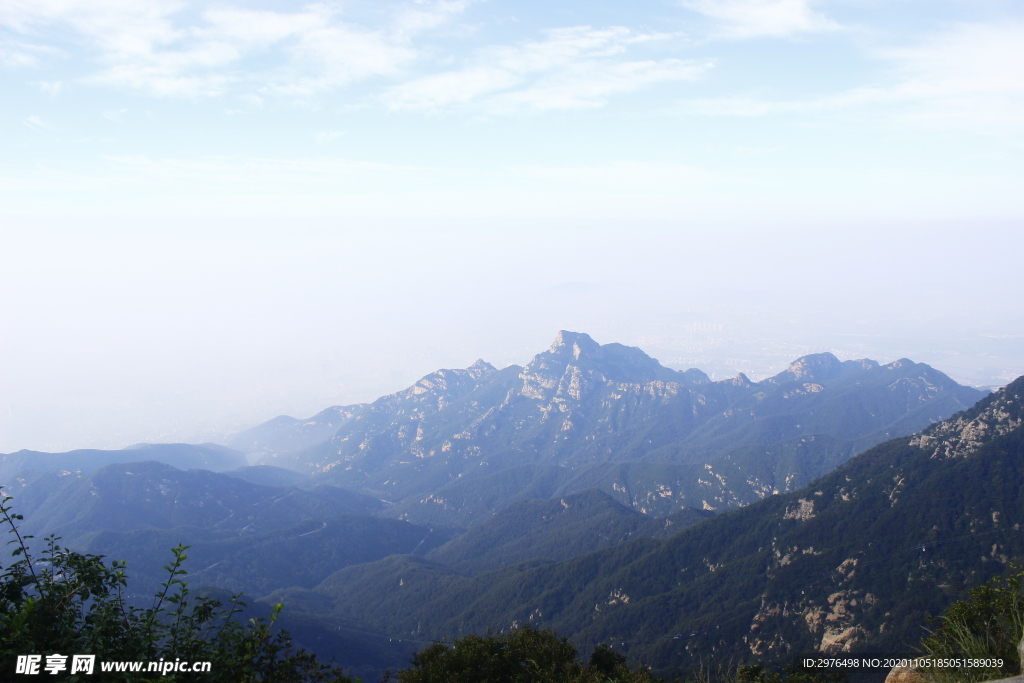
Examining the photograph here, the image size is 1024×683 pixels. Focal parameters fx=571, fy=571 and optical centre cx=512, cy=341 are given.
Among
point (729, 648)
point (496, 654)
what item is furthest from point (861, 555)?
point (496, 654)

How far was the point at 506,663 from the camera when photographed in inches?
2110

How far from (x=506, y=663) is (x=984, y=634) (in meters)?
37.1

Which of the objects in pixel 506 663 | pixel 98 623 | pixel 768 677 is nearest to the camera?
pixel 98 623

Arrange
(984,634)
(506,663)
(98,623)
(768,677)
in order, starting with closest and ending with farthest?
(98,623)
(984,634)
(768,677)
(506,663)

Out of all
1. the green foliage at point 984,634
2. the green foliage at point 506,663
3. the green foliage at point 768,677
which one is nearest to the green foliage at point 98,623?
the green foliage at point 506,663

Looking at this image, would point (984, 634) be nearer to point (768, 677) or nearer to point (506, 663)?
point (768, 677)

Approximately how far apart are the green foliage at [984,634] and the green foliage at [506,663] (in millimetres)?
20646

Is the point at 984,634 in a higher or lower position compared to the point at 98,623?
lower

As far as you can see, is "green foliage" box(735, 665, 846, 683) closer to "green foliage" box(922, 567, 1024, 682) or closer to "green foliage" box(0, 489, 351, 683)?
"green foliage" box(922, 567, 1024, 682)

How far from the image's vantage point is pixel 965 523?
601ft

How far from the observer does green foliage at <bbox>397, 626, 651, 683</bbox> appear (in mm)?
48375

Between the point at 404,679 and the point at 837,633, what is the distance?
158 metres

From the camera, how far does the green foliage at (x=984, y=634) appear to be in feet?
86.3

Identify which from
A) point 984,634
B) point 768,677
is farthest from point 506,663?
point 984,634
